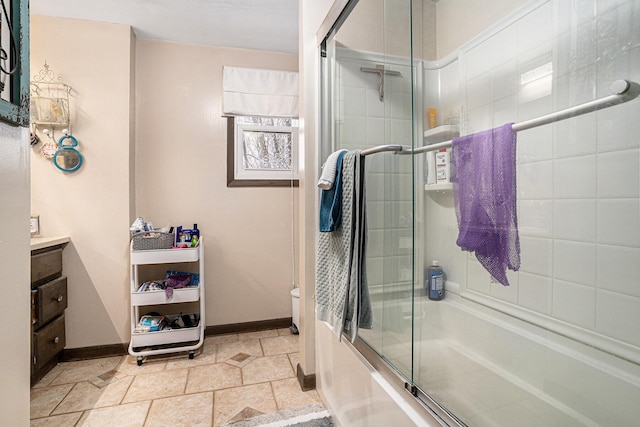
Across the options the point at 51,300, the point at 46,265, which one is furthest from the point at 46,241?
the point at 51,300

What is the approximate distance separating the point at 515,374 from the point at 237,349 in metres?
1.83

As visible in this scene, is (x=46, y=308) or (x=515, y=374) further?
(x=46, y=308)

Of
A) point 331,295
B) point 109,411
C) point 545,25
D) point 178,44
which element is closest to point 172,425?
point 109,411

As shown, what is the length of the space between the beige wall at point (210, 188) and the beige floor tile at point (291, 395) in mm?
885

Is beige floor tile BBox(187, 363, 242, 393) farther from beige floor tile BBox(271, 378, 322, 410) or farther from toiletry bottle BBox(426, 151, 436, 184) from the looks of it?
toiletry bottle BBox(426, 151, 436, 184)

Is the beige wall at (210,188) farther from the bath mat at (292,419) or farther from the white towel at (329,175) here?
the white towel at (329,175)

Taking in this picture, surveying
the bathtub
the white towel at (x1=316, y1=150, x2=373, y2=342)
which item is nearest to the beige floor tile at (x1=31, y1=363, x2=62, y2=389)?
the white towel at (x1=316, y1=150, x2=373, y2=342)

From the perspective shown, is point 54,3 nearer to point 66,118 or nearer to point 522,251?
point 66,118

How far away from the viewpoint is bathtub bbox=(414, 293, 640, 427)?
0.90 metres

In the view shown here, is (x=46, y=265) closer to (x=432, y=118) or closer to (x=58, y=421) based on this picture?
(x=58, y=421)

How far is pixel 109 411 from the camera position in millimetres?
1692

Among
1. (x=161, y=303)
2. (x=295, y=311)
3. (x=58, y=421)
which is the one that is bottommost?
(x=58, y=421)

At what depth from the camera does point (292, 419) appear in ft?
5.23

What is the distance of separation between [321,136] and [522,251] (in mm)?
1086
